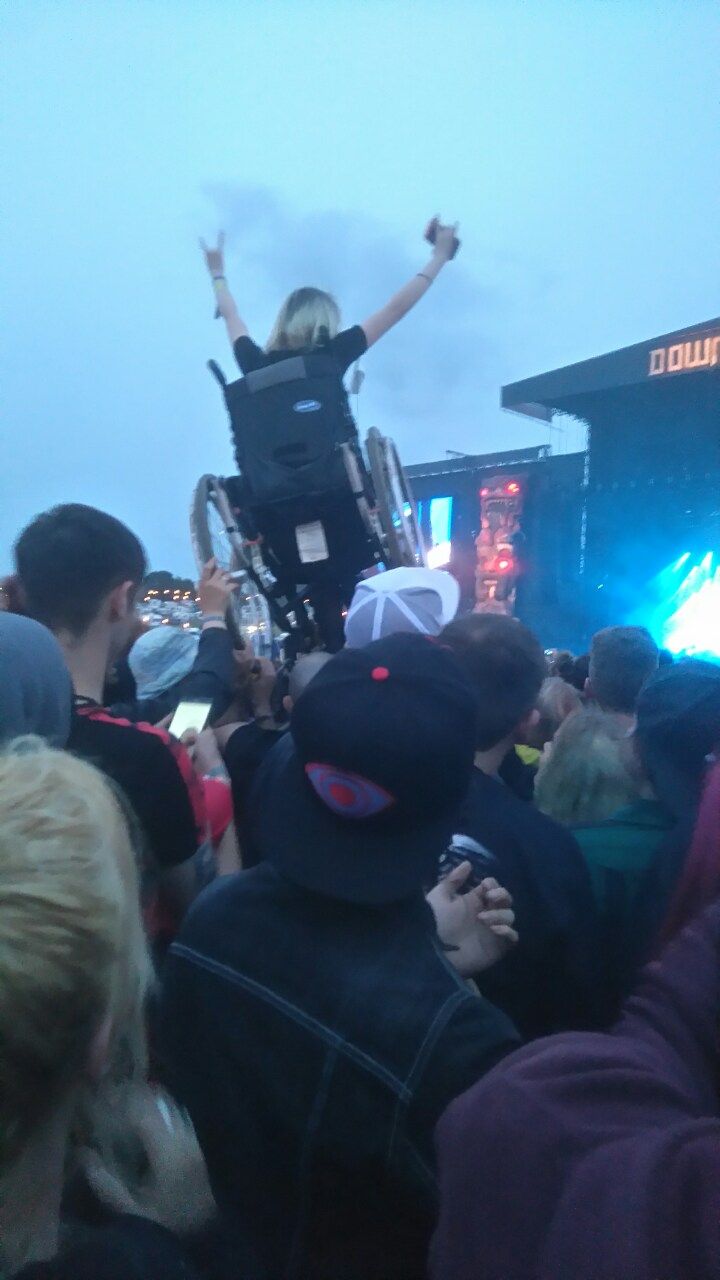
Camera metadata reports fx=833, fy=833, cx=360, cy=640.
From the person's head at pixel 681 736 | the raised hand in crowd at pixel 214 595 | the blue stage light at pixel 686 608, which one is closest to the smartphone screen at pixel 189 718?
the raised hand in crowd at pixel 214 595

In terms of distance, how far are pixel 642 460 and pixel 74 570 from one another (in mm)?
18823

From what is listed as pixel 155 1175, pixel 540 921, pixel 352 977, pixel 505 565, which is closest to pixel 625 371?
pixel 505 565

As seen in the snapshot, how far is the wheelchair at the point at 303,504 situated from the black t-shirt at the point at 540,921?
140 cm

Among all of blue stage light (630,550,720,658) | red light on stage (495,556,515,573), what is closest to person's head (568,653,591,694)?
blue stage light (630,550,720,658)

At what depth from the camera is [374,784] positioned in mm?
1228

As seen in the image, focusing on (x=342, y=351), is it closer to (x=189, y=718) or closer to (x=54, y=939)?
(x=189, y=718)

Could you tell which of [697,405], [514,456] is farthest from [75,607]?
[514,456]

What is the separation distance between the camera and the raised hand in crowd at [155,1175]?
916 mm

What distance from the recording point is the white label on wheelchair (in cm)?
337

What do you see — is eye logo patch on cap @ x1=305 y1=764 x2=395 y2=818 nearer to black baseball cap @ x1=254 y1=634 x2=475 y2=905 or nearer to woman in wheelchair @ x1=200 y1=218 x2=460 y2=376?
black baseball cap @ x1=254 y1=634 x2=475 y2=905

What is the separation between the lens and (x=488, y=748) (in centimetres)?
208

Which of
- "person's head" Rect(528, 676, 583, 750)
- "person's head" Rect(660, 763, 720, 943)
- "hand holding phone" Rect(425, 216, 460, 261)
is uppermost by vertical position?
"hand holding phone" Rect(425, 216, 460, 261)

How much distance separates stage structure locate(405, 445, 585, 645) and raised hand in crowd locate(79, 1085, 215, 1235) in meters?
18.1

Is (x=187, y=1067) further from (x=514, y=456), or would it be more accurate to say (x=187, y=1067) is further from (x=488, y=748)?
(x=514, y=456)
